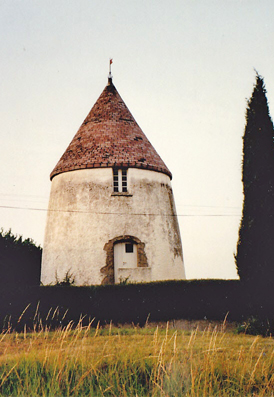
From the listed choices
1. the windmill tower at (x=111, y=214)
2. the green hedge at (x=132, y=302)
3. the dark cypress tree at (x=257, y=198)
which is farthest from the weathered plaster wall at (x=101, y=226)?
the dark cypress tree at (x=257, y=198)

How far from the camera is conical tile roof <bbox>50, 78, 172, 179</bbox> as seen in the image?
19812 millimetres

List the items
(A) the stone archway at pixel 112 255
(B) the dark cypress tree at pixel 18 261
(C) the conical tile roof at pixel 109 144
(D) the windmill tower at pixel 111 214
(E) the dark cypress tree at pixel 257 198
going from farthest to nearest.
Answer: (C) the conical tile roof at pixel 109 144 < (D) the windmill tower at pixel 111 214 < (A) the stone archway at pixel 112 255 < (B) the dark cypress tree at pixel 18 261 < (E) the dark cypress tree at pixel 257 198

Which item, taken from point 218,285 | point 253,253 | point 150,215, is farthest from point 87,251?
point 253,253

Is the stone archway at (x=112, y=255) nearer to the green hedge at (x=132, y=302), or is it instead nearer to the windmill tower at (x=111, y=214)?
the windmill tower at (x=111, y=214)

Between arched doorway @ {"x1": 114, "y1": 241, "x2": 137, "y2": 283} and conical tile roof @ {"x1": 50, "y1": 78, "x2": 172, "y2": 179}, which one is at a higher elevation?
conical tile roof @ {"x1": 50, "y1": 78, "x2": 172, "y2": 179}

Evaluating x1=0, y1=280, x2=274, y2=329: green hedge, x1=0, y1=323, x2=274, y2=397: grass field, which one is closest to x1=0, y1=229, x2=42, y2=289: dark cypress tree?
x1=0, y1=280, x2=274, y2=329: green hedge

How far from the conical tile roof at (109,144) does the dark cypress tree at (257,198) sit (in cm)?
684

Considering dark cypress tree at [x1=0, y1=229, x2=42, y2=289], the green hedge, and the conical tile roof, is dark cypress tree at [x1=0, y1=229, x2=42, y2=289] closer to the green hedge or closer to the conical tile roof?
the green hedge

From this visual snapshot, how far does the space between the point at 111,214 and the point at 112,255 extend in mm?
1894

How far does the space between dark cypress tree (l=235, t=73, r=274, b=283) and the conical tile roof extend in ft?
22.5

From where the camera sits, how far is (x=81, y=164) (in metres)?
19.8

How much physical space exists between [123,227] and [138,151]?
404cm

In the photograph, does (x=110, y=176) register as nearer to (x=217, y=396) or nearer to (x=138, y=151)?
(x=138, y=151)

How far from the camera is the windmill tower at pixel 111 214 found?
18.6 m
